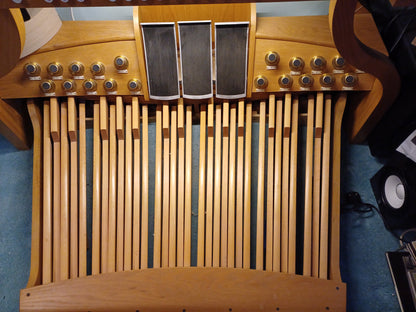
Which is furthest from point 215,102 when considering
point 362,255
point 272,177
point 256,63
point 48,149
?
point 362,255

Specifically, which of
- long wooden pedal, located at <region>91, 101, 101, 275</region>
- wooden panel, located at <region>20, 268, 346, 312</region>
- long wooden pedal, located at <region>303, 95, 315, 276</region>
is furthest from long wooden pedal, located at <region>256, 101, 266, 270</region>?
long wooden pedal, located at <region>91, 101, 101, 275</region>

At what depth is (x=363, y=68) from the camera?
184 cm

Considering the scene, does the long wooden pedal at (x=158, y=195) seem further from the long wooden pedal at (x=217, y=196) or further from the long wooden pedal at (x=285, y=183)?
the long wooden pedal at (x=285, y=183)

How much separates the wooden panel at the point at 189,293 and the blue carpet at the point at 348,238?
0.31m

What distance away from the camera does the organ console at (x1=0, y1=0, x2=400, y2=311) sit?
201 cm

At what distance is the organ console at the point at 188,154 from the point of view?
6.58 feet

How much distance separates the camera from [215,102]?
222 cm

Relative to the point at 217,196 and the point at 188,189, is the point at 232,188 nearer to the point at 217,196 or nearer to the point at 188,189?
the point at 217,196

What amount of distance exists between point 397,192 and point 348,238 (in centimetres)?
37

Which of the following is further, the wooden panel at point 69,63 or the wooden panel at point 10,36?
the wooden panel at point 69,63

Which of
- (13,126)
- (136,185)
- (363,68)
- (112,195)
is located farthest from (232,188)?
(13,126)

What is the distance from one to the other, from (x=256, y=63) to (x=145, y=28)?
21.7 inches

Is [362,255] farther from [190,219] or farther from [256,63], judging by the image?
[256,63]

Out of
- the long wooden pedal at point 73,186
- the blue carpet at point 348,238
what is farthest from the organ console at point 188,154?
the blue carpet at point 348,238
